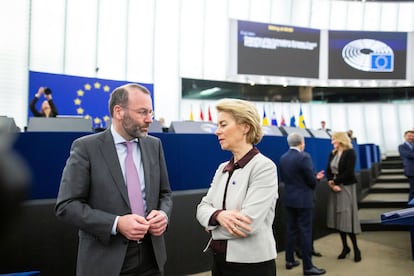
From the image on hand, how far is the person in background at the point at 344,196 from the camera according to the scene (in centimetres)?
425

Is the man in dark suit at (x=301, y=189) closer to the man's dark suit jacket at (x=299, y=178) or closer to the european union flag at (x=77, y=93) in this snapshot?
the man's dark suit jacket at (x=299, y=178)

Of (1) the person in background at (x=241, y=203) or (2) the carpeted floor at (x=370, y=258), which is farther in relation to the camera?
(2) the carpeted floor at (x=370, y=258)

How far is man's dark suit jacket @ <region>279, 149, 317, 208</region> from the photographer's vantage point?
3805mm

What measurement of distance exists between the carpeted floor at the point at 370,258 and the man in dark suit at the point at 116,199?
2169 millimetres

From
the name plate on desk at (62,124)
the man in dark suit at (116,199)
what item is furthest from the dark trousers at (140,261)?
the name plate on desk at (62,124)

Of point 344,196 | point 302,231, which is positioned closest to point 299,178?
point 302,231

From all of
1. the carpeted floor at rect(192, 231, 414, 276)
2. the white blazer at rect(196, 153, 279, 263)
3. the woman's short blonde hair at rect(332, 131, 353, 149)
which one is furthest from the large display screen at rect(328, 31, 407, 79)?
the white blazer at rect(196, 153, 279, 263)

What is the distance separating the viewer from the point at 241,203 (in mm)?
1583

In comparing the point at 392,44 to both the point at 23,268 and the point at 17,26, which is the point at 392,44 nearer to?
the point at 17,26

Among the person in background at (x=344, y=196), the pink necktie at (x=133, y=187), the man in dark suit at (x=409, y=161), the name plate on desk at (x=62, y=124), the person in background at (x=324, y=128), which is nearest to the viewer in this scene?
the pink necktie at (x=133, y=187)

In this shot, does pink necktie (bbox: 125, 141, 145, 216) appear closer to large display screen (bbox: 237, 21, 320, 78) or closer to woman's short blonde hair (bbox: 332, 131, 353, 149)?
woman's short blonde hair (bbox: 332, 131, 353, 149)

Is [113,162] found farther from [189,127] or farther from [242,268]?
[189,127]

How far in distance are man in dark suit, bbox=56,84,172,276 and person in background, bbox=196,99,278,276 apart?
28 cm

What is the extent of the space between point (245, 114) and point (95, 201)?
2.60ft
